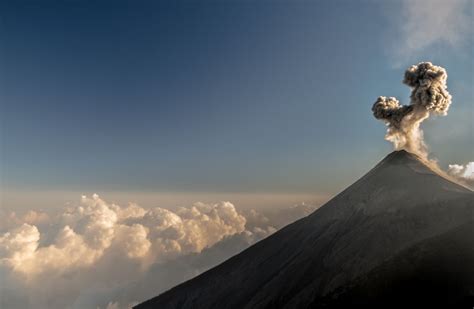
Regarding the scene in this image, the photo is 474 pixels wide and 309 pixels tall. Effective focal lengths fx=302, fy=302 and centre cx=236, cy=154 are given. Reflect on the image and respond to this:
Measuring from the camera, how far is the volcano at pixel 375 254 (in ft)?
151

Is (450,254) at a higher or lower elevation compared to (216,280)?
lower

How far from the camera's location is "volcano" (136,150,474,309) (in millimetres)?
45875

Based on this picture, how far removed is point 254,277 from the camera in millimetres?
86250

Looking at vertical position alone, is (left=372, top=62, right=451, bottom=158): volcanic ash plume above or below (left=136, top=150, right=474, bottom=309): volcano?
above

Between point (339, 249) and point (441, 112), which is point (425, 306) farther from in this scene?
point (441, 112)

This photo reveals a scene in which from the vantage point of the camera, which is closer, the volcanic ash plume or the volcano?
the volcano

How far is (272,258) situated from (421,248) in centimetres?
4522

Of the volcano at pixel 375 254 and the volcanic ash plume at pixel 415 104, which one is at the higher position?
the volcanic ash plume at pixel 415 104

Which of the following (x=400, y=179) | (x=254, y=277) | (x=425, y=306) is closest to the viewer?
(x=425, y=306)

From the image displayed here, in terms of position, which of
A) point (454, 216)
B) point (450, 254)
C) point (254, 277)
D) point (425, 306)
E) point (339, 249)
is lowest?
point (425, 306)

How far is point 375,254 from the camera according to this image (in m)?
56.2

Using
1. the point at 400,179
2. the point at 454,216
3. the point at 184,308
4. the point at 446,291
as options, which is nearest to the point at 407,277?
the point at 446,291

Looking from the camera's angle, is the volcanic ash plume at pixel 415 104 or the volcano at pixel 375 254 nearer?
the volcano at pixel 375 254

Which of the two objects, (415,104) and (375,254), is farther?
(415,104)
